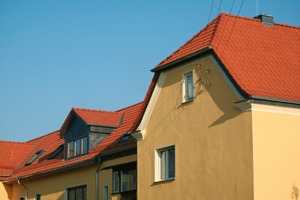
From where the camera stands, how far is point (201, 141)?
27.2 m

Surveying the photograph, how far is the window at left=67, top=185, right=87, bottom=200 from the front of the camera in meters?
38.0

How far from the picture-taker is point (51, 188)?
40.8m

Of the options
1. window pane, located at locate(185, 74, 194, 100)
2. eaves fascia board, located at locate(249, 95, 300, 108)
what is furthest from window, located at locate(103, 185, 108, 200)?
eaves fascia board, located at locate(249, 95, 300, 108)

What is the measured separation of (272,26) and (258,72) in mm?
4180

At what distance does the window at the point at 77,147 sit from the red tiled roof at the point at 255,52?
9.88 metres

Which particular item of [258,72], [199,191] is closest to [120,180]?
[199,191]

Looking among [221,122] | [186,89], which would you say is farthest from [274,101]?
[186,89]

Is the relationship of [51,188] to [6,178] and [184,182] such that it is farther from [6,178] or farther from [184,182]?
[184,182]

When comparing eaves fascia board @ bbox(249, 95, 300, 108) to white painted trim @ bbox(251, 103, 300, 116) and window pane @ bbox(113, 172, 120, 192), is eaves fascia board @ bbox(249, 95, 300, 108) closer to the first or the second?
white painted trim @ bbox(251, 103, 300, 116)

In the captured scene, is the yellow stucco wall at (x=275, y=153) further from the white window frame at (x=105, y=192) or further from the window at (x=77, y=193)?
the window at (x=77, y=193)

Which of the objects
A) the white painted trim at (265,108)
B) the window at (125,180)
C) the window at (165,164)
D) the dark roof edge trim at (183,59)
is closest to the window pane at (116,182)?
the window at (125,180)

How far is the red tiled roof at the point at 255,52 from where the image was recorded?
26186 mm

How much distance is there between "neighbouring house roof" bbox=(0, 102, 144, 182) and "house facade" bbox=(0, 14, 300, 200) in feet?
3.25

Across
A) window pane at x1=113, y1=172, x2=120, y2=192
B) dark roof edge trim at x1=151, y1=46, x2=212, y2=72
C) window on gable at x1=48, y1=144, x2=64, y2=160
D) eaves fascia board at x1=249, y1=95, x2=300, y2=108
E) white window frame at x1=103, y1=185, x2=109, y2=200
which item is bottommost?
white window frame at x1=103, y1=185, x2=109, y2=200
